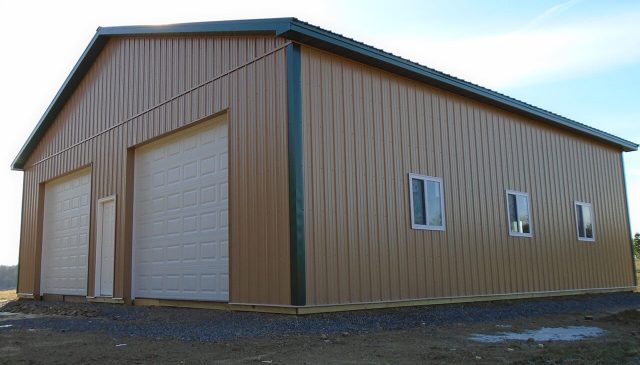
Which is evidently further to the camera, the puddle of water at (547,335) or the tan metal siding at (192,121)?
the tan metal siding at (192,121)

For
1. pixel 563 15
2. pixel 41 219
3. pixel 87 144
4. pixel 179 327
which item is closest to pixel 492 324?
pixel 179 327

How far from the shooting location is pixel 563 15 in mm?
12000

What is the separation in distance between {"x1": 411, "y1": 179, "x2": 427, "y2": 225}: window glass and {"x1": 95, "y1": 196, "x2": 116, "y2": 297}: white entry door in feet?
20.7

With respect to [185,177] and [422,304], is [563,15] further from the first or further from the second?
[185,177]

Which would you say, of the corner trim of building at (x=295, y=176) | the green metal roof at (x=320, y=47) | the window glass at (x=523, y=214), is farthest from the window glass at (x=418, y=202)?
the window glass at (x=523, y=214)

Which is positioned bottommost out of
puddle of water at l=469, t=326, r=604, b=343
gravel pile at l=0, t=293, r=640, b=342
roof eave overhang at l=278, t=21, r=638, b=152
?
puddle of water at l=469, t=326, r=604, b=343

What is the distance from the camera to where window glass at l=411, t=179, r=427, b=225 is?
32.7ft

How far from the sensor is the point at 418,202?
10070mm

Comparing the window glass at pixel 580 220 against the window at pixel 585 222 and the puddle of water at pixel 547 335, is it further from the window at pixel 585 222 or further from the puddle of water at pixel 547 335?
the puddle of water at pixel 547 335

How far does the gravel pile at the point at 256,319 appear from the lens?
692 centimetres

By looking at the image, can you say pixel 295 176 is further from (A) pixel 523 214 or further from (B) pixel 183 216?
(A) pixel 523 214

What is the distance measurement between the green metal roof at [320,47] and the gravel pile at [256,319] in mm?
3967

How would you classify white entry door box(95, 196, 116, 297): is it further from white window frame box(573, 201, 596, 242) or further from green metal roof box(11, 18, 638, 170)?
white window frame box(573, 201, 596, 242)

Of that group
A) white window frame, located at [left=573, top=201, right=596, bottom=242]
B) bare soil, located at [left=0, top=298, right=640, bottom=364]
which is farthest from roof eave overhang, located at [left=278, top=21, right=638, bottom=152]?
bare soil, located at [left=0, top=298, right=640, bottom=364]
